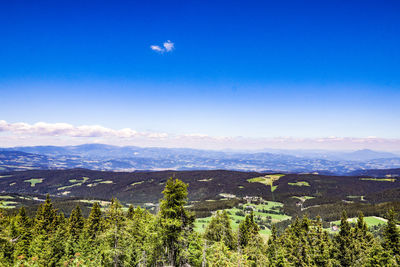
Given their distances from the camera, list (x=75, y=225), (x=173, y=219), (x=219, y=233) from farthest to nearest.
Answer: (x=75, y=225) < (x=219, y=233) < (x=173, y=219)

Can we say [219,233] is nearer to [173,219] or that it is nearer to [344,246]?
[344,246]

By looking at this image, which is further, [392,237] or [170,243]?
[392,237]

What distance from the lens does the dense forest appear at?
22359 mm

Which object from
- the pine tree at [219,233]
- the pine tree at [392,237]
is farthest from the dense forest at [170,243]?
the pine tree at [219,233]

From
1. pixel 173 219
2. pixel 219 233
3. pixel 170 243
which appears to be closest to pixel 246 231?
pixel 219 233

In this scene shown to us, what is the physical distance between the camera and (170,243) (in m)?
22.7

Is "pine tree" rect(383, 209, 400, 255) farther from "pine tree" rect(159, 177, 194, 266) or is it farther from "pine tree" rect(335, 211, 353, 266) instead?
"pine tree" rect(159, 177, 194, 266)

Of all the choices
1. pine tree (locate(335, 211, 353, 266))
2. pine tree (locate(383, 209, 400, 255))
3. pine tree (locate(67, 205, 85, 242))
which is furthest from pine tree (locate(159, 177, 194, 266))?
pine tree (locate(335, 211, 353, 266))

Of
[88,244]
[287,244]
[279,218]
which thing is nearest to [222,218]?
[287,244]

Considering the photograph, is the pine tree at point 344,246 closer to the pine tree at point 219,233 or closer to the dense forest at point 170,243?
the dense forest at point 170,243

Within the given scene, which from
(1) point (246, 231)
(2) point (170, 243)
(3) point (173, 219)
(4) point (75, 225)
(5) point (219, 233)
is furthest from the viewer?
(4) point (75, 225)

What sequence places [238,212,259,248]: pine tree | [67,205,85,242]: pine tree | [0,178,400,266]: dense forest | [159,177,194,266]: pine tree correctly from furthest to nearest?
[67,205,85,242]: pine tree < [238,212,259,248]: pine tree < [0,178,400,266]: dense forest < [159,177,194,266]: pine tree

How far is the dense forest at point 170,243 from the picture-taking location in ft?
73.4

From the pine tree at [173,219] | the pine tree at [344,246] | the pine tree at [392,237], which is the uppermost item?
the pine tree at [173,219]
